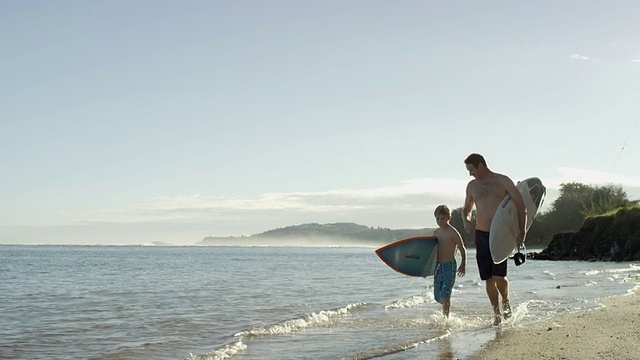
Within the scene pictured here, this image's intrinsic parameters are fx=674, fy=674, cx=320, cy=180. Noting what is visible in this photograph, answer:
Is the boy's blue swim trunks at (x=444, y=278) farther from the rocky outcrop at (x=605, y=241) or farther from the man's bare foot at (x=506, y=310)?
the rocky outcrop at (x=605, y=241)

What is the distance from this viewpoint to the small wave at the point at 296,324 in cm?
1087

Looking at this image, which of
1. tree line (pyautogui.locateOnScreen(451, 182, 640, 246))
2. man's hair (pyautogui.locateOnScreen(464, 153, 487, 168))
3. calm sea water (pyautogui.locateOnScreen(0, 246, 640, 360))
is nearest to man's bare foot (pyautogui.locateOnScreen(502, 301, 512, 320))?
calm sea water (pyautogui.locateOnScreen(0, 246, 640, 360))

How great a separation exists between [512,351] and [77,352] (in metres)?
6.17

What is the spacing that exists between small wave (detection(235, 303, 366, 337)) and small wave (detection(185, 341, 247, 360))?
47.9 inches

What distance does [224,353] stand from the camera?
8.84 metres

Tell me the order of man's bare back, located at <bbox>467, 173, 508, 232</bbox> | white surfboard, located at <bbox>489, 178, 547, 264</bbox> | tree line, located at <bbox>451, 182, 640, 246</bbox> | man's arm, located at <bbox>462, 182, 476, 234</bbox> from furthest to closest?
tree line, located at <bbox>451, 182, 640, 246</bbox> → man's arm, located at <bbox>462, 182, 476, 234</bbox> → man's bare back, located at <bbox>467, 173, 508, 232</bbox> → white surfboard, located at <bbox>489, 178, 547, 264</bbox>

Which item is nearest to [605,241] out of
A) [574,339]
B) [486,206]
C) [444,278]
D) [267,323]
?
[267,323]

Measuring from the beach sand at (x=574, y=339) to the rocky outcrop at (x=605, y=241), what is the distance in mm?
35353

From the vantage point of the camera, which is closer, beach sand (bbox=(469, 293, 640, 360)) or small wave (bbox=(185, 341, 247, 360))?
beach sand (bbox=(469, 293, 640, 360))

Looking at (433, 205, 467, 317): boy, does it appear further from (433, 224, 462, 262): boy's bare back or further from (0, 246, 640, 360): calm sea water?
(0, 246, 640, 360): calm sea water

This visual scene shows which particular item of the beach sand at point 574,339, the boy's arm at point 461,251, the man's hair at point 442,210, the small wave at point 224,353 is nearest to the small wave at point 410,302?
the boy's arm at point 461,251

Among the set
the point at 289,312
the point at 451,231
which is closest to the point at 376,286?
the point at 289,312

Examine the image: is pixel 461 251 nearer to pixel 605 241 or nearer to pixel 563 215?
pixel 605 241

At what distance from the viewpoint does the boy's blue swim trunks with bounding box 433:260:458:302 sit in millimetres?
10102
